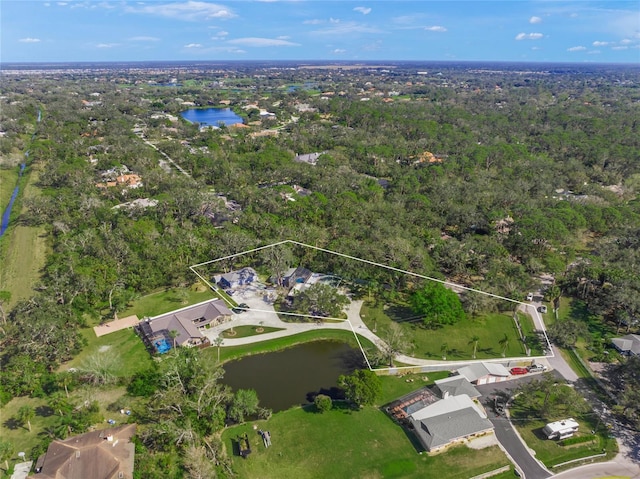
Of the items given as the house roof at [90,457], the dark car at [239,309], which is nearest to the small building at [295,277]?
the dark car at [239,309]

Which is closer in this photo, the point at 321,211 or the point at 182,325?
the point at 182,325

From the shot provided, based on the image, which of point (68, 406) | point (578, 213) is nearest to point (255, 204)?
point (68, 406)

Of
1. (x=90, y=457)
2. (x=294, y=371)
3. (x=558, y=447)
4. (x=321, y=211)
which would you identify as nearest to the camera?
(x=90, y=457)

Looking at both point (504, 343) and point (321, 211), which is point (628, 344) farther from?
point (321, 211)

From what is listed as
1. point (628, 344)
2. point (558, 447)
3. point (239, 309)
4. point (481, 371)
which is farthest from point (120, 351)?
point (628, 344)

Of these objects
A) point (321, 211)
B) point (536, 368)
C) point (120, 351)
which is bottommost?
point (536, 368)

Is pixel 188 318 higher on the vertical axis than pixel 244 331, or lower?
higher

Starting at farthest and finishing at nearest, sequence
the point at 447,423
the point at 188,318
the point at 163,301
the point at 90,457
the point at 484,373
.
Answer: the point at 163,301, the point at 188,318, the point at 484,373, the point at 447,423, the point at 90,457
